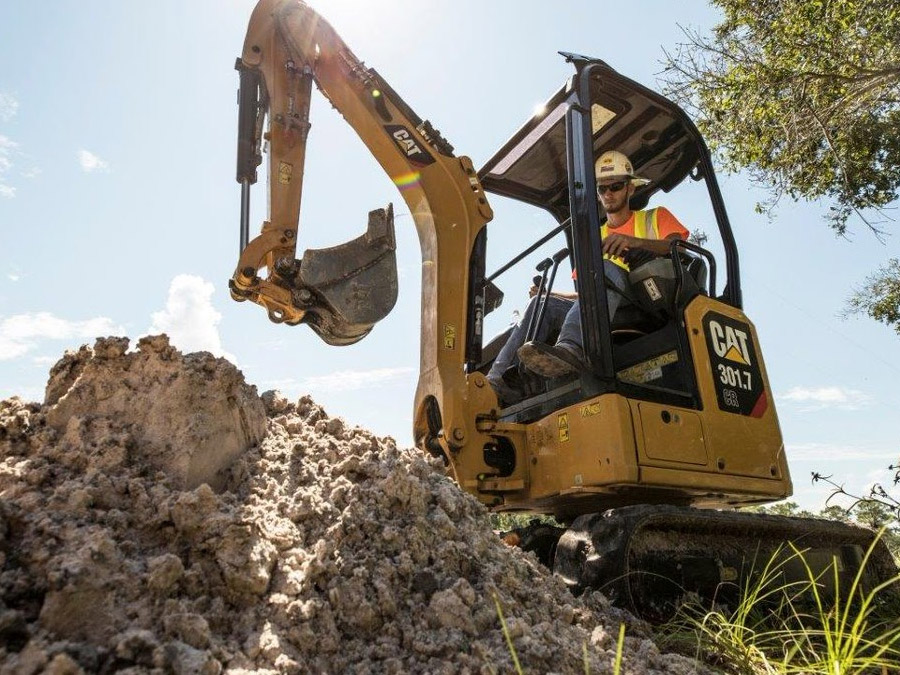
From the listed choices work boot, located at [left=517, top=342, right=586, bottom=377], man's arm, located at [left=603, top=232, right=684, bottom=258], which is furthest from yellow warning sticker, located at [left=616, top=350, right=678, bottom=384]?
man's arm, located at [left=603, top=232, right=684, bottom=258]

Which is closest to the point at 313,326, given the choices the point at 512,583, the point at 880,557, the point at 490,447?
the point at 490,447

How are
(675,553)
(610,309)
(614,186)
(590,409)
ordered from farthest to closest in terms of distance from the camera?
1. (614,186)
2. (610,309)
3. (590,409)
4. (675,553)

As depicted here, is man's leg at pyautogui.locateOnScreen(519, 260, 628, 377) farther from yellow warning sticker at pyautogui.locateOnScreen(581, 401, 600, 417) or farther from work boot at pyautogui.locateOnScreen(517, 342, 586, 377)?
yellow warning sticker at pyautogui.locateOnScreen(581, 401, 600, 417)

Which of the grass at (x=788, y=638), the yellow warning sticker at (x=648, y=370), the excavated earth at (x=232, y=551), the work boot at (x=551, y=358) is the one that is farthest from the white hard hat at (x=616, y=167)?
the excavated earth at (x=232, y=551)

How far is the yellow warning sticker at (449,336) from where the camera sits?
4395 mm

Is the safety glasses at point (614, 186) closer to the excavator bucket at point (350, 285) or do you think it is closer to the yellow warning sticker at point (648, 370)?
the yellow warning sticker at point (648, 370)

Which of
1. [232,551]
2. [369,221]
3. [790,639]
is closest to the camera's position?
[232,551]

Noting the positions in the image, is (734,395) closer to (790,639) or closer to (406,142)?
(790,639)

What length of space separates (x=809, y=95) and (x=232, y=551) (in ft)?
27.9

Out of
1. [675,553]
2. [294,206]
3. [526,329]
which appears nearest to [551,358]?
[526,329]

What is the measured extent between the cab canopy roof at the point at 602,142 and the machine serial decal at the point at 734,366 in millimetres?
Answer: 1373

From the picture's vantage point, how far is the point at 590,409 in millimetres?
3840

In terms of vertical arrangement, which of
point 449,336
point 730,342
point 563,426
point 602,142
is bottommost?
point 563,426

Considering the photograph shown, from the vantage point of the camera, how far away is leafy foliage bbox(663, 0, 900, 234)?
25.5 ft
